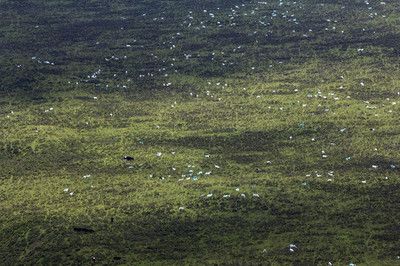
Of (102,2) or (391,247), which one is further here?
(102,2)

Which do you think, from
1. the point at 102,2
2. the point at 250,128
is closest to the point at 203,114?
the point at 250,128

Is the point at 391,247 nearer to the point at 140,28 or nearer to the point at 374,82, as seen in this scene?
the point at 374,82

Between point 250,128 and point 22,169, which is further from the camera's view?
point 250,128

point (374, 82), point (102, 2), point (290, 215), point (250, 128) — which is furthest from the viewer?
point (102, 2)

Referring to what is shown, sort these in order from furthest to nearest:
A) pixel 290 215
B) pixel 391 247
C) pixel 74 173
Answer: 1. pixel 74 173
2. pixel 290 215
3. pixel 391 247

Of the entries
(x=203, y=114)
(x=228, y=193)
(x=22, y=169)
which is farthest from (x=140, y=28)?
(x=228, y=193)

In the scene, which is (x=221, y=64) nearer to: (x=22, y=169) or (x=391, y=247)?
(x=22, y=169)
